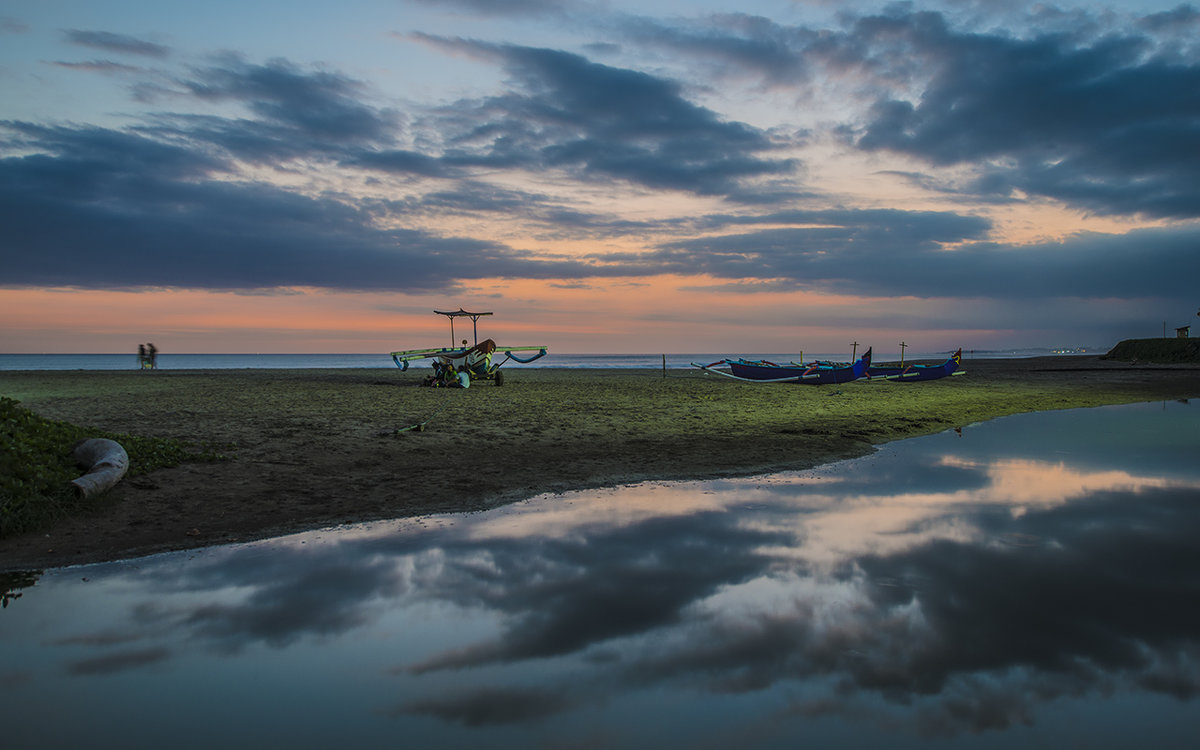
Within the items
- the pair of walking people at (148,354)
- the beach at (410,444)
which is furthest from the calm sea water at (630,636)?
the pair of walking people at (148,354)

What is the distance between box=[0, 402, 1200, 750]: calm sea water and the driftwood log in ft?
7.49

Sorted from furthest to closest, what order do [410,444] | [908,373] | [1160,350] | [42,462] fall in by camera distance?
[1160,350], [908,373], [410,444], [42,462]

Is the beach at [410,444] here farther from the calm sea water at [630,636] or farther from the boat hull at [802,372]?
the boat hull at [802,372]

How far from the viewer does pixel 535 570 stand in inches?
261

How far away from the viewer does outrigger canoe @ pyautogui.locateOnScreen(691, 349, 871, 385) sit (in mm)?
39344

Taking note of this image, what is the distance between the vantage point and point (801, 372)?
1613 inches

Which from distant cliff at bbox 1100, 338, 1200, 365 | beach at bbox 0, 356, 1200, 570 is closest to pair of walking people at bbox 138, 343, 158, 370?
beach at bbox 0, 356, 1200, 570

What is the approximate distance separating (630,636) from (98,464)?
27.2 ft

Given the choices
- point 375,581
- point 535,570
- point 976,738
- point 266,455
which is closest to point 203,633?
point 375,581

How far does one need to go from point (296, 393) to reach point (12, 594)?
22675 mm

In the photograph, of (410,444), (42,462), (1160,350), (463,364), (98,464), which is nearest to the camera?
(42,462)

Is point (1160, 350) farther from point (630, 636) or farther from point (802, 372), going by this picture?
point (630, 636)

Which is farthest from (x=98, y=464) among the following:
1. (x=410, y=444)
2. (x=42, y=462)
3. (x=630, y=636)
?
(x=630, y=636)

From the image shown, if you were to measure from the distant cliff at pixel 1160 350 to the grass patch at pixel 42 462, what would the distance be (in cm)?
9064
